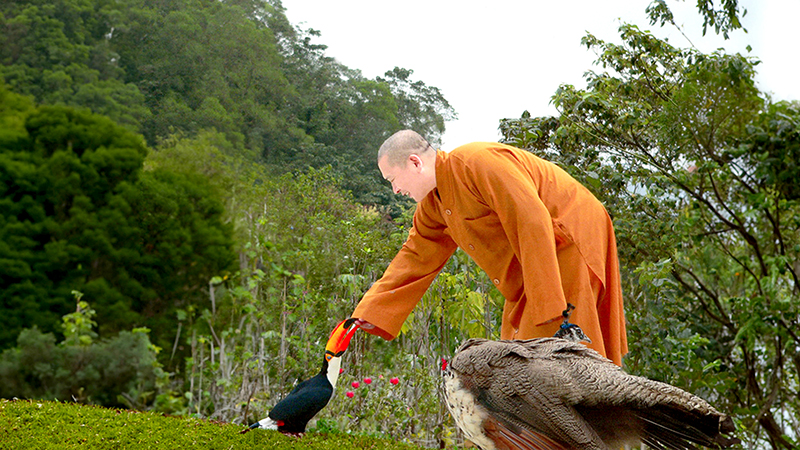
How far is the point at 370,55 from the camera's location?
5.28m

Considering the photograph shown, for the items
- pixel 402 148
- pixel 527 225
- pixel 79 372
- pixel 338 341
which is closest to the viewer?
pixel 527 225

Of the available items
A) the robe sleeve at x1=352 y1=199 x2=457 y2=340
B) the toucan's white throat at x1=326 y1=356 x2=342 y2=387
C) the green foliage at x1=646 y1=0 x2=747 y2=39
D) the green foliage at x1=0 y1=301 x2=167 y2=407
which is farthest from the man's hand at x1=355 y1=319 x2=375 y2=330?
the green foliage at x1=0 y1=301 x2=167 y2=407

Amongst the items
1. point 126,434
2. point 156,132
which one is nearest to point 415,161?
point 126,434

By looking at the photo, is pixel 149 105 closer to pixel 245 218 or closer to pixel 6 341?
pixel 245 218

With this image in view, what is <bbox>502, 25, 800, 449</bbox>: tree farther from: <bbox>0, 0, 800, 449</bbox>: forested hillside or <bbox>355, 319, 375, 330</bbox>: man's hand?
<bbox>355, 319, 375, 330</bbox>: man's hand

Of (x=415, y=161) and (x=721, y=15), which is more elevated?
(x=721, y=15)

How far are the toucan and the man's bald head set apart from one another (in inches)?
21.2

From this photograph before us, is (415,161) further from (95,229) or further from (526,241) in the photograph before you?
(95,229)

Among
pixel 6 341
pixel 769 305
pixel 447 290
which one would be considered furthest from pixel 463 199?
pixel 6 341

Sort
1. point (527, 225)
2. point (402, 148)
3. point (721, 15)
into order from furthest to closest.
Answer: point (721, 15), point (402, 148), point (527, 225)

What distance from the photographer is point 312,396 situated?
1.96 m

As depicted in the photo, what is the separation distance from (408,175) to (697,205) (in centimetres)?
178

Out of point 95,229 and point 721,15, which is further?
point 95,229

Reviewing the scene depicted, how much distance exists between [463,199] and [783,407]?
8.85 feet
